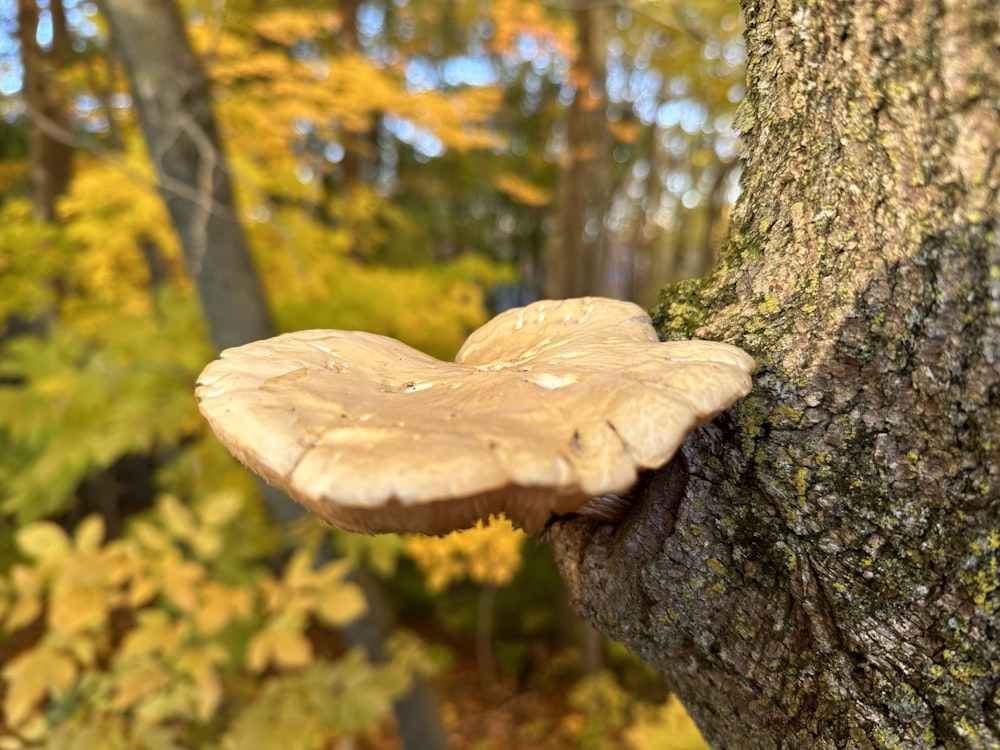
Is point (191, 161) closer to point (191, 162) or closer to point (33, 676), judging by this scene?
point (191, 162)

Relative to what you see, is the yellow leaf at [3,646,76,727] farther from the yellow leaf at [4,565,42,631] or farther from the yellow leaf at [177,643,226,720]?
the yellow leaf at [177,643,226,720]

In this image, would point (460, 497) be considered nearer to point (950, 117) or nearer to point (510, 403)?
point (510, 403)

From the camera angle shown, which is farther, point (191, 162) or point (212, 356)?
point (212, 356)

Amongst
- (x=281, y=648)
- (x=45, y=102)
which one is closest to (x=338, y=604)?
(x=281, y=648)

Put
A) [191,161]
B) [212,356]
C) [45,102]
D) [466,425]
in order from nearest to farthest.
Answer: [466,425] < [191,161] < [212,356] < [45,102]

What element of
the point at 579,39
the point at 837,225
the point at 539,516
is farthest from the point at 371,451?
the point at 579,39

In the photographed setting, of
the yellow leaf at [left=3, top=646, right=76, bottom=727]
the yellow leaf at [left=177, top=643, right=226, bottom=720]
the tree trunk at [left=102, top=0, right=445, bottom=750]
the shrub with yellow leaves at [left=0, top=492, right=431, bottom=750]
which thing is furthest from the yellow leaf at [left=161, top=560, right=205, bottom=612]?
the tree trunk at [left=102, top=0, right=445, bottom=750]

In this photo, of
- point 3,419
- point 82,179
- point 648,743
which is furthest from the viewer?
point 82,179
